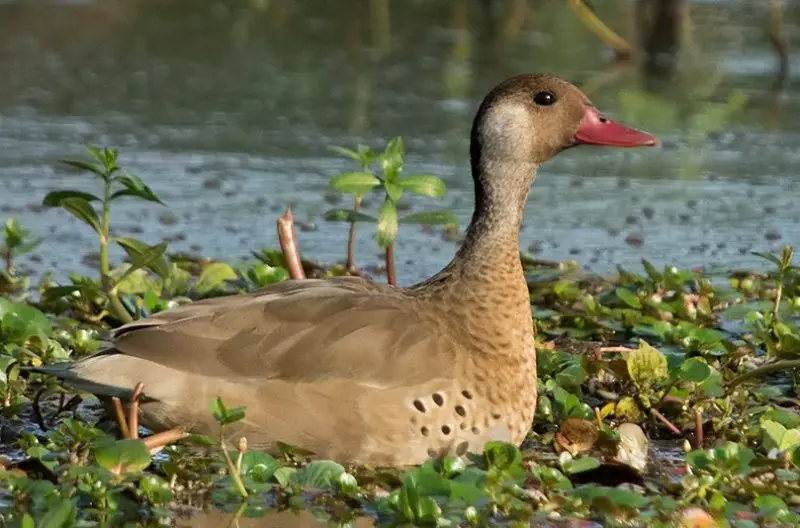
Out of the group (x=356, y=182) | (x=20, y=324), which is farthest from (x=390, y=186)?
(x=20, y=324)

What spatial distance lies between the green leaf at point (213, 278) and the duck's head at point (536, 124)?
183 centimetres

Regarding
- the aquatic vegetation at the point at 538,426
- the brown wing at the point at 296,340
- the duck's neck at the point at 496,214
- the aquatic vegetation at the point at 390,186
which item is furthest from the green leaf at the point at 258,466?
the aquatic vegetation at the point at 390,186

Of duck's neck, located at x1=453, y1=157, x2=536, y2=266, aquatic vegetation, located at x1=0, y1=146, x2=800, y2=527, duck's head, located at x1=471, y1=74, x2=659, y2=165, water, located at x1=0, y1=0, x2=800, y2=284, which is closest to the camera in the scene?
aquatic vegetation, located at x1=0, y1=146, x2=800, y2=527

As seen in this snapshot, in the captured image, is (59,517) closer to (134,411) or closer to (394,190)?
(134,411)

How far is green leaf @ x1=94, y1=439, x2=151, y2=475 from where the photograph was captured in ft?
17.0

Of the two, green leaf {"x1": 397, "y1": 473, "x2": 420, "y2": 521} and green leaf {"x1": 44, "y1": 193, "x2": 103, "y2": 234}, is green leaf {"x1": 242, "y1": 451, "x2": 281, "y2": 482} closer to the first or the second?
green leaf {"x1": 397, "y1": 473, "x2": 420, "y2": 521}

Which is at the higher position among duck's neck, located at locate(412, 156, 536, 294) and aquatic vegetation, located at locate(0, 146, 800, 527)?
duck's neck, located at locate(412, 156, 536, 294)

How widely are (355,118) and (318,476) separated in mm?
7260

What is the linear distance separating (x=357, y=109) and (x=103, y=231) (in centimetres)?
586

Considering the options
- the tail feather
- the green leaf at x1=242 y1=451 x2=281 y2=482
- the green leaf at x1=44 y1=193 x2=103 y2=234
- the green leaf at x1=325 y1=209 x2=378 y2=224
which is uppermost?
the green leaf at x1=44 y1=193 x2=103 y2=234

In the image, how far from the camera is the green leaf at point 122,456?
5184 millimetres

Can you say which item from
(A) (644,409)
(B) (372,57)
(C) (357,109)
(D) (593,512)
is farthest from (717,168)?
(D) (593,512)

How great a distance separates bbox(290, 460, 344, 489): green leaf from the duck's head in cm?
150

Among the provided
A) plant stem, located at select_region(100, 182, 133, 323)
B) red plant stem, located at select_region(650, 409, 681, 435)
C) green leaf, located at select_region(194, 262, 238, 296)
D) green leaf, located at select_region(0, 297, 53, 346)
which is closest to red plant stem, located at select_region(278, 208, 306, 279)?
green leaf, located at select_region(194, 262, 238, 296)
